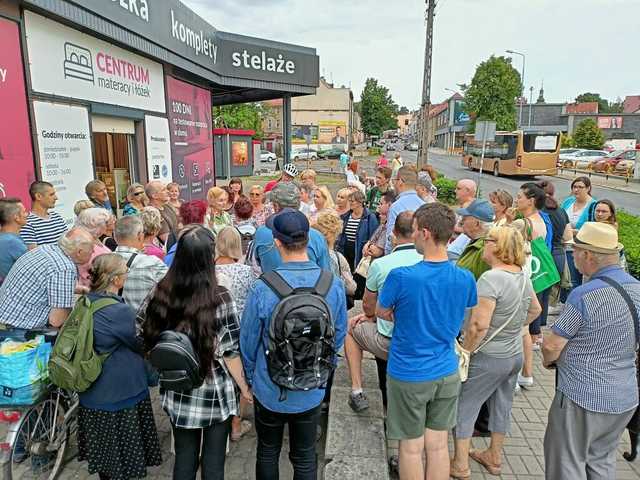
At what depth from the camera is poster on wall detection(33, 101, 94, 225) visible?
20.2ft

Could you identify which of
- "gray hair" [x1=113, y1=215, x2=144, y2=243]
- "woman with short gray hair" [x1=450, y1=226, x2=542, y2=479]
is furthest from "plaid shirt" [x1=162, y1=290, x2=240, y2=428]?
"woman with short gray hair" [x1=450, y1=226, x2=542, y2=479]

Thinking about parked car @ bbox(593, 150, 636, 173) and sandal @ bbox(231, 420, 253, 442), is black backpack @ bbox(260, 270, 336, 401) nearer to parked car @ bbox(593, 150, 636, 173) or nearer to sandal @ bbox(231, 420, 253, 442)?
sandal @ bbox(231, 420, 253, 442)

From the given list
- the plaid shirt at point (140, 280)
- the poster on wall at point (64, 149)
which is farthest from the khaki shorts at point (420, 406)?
the poster on wall at point (64, 149)

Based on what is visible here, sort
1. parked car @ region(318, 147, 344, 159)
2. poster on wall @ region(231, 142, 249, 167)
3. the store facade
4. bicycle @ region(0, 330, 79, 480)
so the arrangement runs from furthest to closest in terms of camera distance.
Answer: parked car @ region(318, 147, 344, 159)
poster on wall @ region(231, 142, 249, 167)
the store facade
bicycle @ region(0, 330, 79, 480)

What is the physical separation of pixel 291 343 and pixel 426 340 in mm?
822

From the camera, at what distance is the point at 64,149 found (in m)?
6.60

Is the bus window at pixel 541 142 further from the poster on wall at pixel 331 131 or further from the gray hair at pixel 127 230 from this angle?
the poster on wall at pixel 331 131

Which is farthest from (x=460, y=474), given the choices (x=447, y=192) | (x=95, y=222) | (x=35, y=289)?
(x=447, y=192)

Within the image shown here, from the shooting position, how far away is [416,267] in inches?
99.8

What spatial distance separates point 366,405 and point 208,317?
170cm

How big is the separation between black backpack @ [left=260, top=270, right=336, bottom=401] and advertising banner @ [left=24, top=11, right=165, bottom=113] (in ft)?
18.6

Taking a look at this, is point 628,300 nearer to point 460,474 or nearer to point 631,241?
point 460,474

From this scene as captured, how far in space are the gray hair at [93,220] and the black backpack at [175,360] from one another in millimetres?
2237

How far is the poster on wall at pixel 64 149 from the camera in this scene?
6148mm
